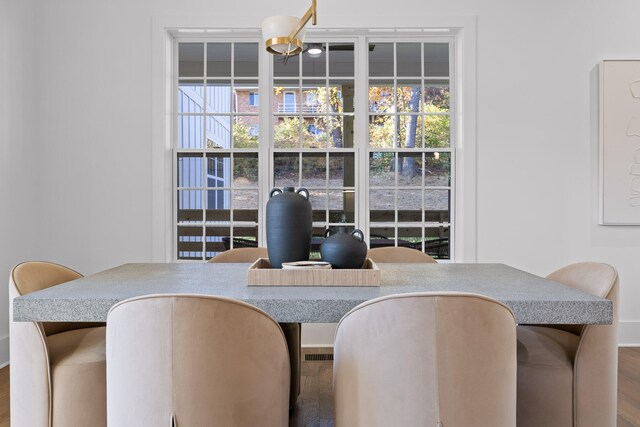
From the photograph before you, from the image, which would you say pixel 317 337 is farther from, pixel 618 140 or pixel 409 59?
pixel 618 140

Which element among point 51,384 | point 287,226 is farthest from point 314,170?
point 51,384

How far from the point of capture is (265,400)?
1199mm

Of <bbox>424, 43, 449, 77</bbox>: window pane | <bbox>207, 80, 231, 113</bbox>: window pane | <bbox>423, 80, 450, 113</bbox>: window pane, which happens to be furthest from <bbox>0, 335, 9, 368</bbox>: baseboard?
<bbox>424, 43, 449, 77</bbox>: window pane

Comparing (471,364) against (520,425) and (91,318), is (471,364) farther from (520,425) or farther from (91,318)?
(91,318)

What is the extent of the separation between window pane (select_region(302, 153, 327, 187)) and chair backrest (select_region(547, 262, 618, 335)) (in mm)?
2089

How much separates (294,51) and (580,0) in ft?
9.48

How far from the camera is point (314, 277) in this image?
1607mm

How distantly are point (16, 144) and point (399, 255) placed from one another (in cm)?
290

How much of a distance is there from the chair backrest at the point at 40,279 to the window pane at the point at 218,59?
2.21 meters

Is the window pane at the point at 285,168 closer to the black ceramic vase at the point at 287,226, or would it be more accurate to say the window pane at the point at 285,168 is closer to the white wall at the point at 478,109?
the white wall at the point at 478,109

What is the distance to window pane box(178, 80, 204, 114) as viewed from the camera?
3777 millimetres

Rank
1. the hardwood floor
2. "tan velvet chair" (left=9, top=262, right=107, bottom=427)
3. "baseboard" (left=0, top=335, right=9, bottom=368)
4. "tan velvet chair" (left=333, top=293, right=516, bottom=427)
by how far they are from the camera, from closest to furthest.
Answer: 1. "tan velvet chair" (left=333, top=293, right=516, bottom=427)
2. "tan velvet chair" (left=9, top=262, right=107, bottom=427)
3. the hardwood floor
4. "baseboard" (left=0, top=335, right=9, bottom=368)

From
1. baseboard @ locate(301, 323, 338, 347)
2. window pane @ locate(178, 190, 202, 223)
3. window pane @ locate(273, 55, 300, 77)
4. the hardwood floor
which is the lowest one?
the hardwood floor

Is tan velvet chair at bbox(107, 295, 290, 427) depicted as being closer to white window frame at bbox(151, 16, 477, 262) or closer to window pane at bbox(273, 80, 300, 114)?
white window frame at bbox(151, 16, 477, 262)
